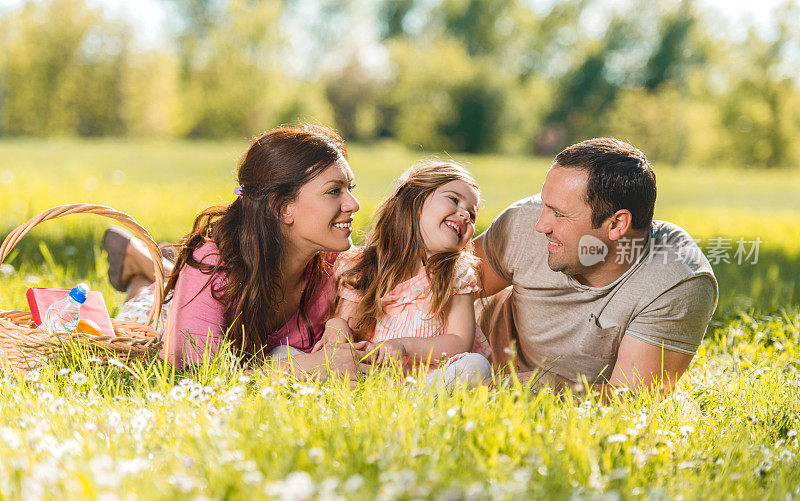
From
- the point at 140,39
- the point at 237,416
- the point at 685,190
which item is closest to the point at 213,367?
the point at 237,416

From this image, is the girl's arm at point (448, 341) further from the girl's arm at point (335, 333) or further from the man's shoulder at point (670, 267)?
the man's shoulder at point (670, 267)

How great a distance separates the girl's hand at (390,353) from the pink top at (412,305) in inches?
11.5

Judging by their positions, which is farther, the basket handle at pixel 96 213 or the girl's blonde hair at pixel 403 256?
the girl's blonde hair at pixel 403 256

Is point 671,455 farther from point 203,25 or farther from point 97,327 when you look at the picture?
point 203,25

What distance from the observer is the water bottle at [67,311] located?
3.90 meters

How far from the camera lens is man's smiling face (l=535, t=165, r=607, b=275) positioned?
3.73 m

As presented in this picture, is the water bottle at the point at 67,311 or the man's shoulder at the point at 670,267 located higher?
the man's shoulder at the point at 670,267

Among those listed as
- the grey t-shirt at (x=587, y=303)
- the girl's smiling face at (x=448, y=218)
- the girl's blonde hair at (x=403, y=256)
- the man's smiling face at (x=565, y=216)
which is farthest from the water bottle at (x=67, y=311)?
the man's smiling face at (x=565, y=216)

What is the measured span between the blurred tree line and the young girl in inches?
1754

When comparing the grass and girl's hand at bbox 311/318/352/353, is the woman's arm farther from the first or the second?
girl's hand at bbox 311/318/352/353

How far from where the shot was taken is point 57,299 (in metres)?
4.25

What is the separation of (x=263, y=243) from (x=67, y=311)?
1.11m

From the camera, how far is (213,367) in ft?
10.8
